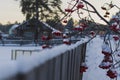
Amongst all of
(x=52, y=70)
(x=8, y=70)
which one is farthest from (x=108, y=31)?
(x=8, y=70)

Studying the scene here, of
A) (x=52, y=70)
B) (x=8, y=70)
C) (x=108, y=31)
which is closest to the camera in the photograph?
(x=8, y=70)

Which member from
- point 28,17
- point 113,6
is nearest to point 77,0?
point 113,6

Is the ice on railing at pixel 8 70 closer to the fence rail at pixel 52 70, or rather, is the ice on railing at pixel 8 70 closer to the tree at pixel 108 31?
the fence rail at pixel 52 70

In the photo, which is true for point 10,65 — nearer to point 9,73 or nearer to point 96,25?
point 9,73

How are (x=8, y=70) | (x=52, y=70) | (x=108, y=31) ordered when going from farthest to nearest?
(x=108, y=31)
(x=52, y=70)
(x=8, y=70)

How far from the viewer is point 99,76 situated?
1267cm

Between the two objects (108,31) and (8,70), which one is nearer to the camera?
(8,70)

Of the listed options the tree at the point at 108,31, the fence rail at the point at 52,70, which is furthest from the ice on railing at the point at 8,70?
the tree at the point at 108,31

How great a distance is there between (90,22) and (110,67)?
0.79 meters

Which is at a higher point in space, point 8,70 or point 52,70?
point 8,70

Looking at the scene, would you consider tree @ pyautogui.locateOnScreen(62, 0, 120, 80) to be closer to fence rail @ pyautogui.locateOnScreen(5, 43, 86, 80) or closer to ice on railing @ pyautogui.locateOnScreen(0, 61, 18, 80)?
fence rail @ pyautogui.locateOnScreen(5, 43, 86, 80)

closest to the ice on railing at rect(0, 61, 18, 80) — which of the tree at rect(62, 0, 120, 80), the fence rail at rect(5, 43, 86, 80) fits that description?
the fence rail at rect(5, 43, 86, 80)

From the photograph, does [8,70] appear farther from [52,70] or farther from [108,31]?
[108,31]

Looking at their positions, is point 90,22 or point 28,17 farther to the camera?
point 28,17
